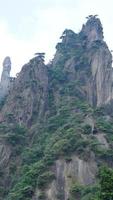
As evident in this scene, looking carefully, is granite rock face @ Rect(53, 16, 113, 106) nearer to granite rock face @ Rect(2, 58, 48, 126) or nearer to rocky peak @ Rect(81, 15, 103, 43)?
rocky peak @ Rect(81, 15, 103, 43)

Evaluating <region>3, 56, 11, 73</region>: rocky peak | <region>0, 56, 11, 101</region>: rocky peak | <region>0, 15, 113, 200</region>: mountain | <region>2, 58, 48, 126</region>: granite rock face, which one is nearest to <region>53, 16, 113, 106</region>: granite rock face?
<region>0, 15, 113, 200</region>: mountain

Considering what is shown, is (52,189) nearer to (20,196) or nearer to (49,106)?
(20,196)

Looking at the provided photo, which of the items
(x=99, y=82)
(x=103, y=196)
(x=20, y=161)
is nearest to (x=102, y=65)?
(x=99, y=82)

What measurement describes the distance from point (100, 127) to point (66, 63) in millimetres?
31840

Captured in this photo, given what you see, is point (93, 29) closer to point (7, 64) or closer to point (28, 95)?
point (7, 64)

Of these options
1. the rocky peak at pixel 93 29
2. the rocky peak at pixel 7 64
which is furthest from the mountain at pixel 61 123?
the rocky peak at pixel 7 64

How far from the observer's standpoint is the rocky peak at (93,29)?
107750mm

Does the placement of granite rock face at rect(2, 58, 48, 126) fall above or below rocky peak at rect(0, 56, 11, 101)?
below

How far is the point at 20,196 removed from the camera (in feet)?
189

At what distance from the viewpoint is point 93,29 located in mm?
109938

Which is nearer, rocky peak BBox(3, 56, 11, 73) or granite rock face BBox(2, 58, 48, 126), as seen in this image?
granite rock face BBox(2, 58, 48, 126)

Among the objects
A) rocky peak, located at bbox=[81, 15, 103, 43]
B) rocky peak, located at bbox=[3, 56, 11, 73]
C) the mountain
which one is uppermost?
rocky peak, located at bbox=[81, 15, 103, 43]

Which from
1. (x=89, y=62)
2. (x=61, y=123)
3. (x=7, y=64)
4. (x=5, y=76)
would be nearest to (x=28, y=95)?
(x=61, y=123)

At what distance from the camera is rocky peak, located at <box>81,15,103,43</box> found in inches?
4242
